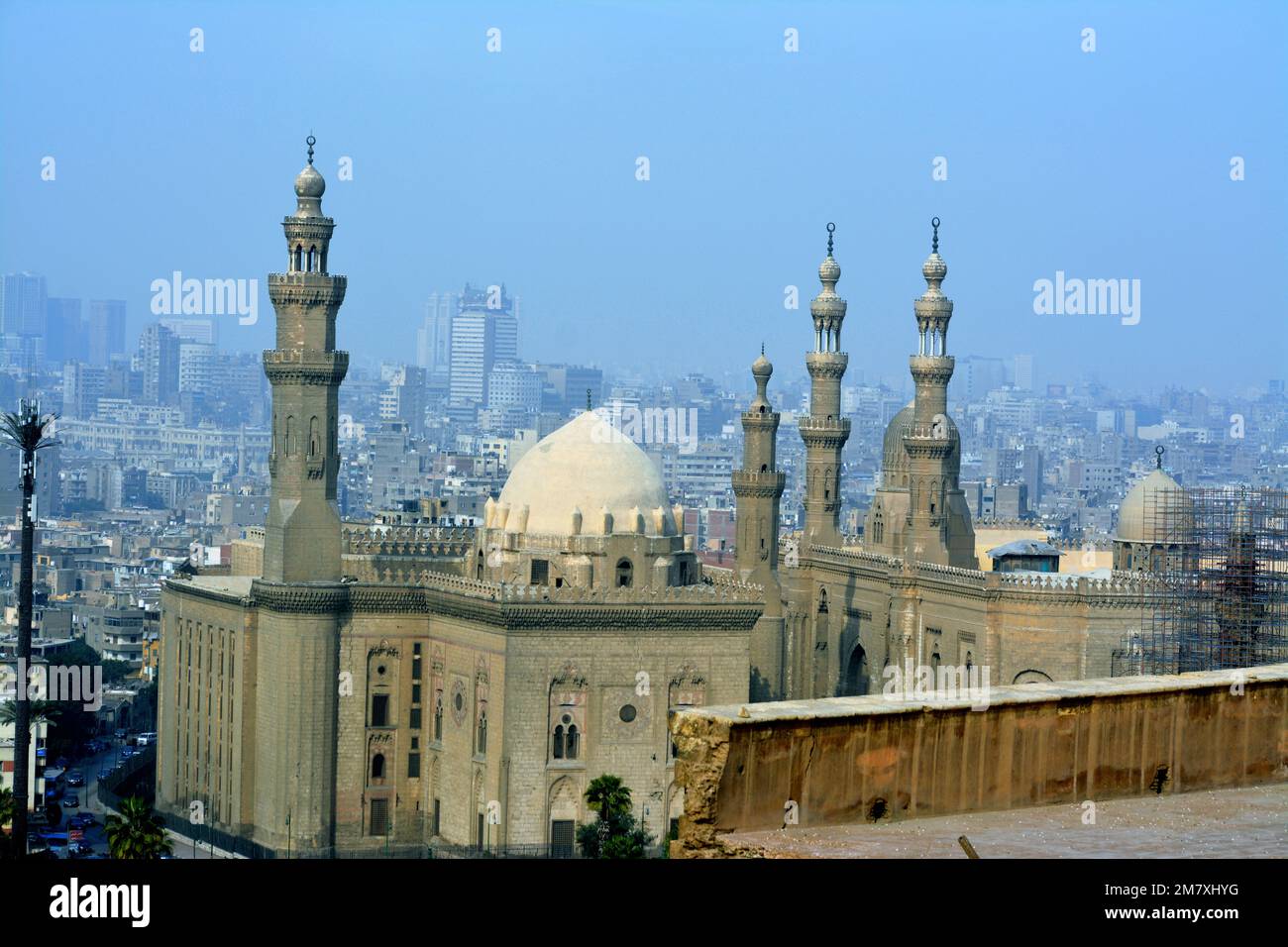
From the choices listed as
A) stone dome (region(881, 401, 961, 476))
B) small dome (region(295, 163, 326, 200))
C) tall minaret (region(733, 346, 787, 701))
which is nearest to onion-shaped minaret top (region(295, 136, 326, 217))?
small dome (region(295, 163, 326, 200))

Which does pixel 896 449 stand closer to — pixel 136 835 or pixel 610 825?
pixel 610 825

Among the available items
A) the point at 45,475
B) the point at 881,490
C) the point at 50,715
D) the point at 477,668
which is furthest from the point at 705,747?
the point at 45,475

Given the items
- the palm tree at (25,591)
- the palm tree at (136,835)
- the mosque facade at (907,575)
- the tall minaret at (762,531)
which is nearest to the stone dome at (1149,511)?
the mosque facade at (907,575)

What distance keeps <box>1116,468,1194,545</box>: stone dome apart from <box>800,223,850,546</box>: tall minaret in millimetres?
8302

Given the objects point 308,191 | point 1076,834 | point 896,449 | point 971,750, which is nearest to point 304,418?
point 308,191

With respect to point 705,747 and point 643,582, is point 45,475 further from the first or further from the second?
point 705,747

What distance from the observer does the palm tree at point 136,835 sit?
156 feet

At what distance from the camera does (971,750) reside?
2095 cm

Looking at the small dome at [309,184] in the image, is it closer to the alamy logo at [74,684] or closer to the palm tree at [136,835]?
the palm tree at [136,835]

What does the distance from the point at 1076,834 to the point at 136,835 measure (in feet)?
101

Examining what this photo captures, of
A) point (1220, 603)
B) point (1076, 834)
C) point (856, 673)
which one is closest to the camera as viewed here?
point (1076, 834)

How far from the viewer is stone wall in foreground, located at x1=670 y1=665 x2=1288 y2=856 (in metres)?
19.2
